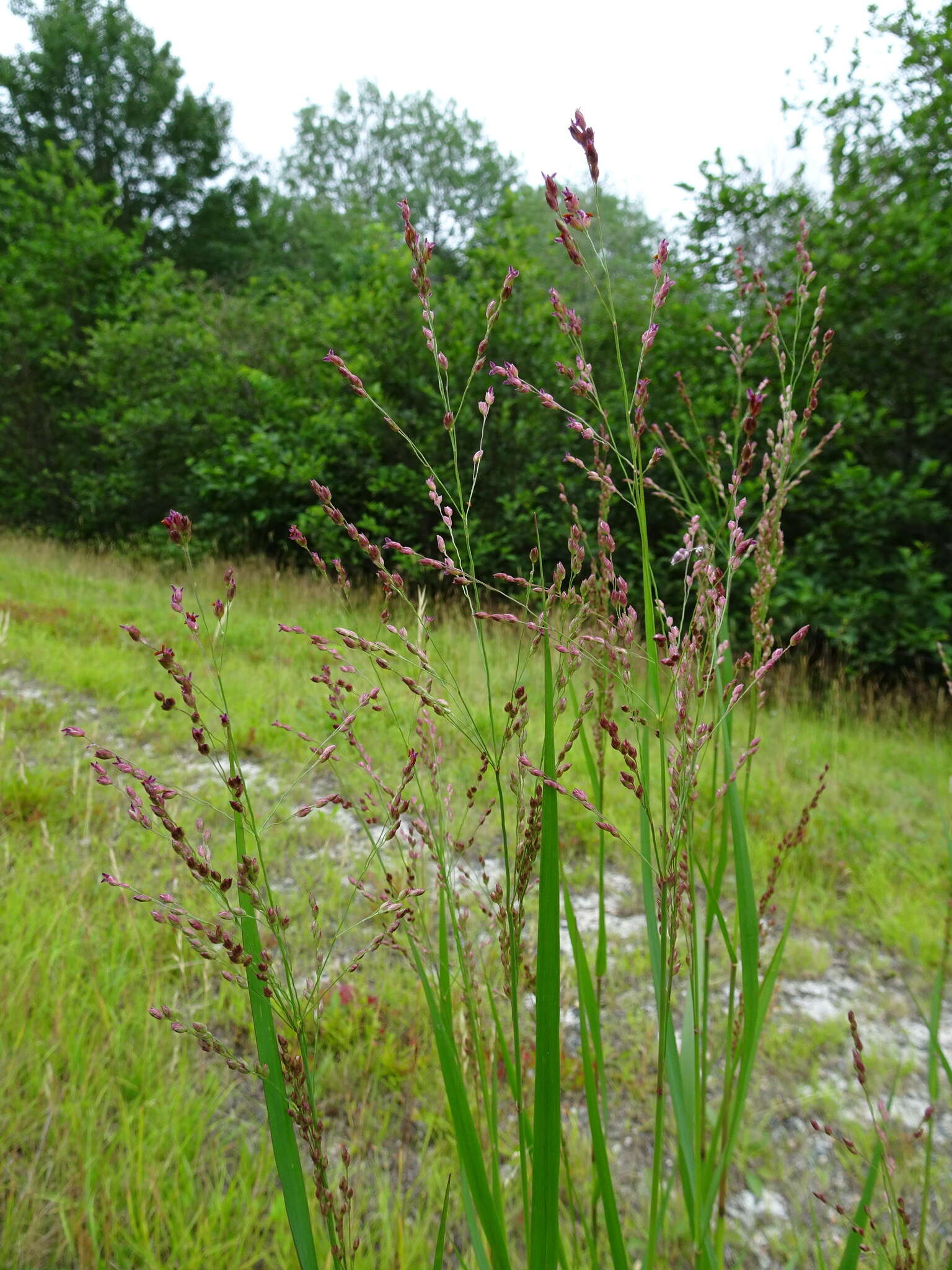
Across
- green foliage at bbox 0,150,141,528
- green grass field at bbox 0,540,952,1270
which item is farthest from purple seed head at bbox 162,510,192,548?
green foliage at bbox 0,150,141,528

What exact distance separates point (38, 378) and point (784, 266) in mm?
11749

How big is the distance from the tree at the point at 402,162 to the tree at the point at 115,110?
6038 millimetres

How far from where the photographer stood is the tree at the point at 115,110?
19.6 m

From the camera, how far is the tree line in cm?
591

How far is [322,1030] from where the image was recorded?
1.85 m

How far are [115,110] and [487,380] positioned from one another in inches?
792

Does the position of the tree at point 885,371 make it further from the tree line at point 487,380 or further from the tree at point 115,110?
the tree at point 115,110

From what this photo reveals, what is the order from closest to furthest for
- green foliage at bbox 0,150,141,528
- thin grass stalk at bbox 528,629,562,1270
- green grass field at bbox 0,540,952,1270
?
1. thin grass stalk at bbox 528,629,562,1270
2. green grass field at bbox 0,540,952,1270
3. green foliage at bbox 0,150,141,528

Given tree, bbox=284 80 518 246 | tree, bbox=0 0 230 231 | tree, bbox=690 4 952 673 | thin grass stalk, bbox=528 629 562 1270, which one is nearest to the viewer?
thin grass stalk, bbox=528 629 562 1270

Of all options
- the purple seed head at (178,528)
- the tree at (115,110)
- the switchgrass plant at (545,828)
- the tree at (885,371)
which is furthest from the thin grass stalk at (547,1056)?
the tree at (115,110)

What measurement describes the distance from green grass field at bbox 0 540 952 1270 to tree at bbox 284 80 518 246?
995 inches

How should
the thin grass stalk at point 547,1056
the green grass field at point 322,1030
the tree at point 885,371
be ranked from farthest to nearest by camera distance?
the tree at point 885,371 → the green grass field at point 322,1030 → the thin grass stalk at point 547,1056

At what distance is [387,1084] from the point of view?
1896mm

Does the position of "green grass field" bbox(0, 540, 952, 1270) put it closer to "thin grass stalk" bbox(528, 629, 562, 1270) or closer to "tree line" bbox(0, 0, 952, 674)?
"thin grass stalk" bbox(528, 629, 562, 1270)
